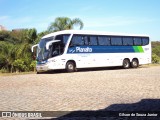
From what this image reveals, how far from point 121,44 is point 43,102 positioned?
1979 cm

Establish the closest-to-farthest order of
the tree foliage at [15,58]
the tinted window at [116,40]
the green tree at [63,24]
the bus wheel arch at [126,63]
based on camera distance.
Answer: the tree foliage at [15,58] → the tinted window at [116,40] → the bus wheel arch at [126,63] → the green tree at [63,24]

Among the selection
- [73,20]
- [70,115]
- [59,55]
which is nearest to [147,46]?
[59,55]

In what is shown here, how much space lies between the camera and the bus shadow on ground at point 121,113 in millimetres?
6664

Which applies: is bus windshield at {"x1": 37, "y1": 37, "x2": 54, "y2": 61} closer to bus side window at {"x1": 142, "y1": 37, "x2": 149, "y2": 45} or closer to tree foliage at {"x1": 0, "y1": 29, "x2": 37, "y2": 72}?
tree foliage at {"x1": 0, "y1": 29, "x2": 37, "y2": 72}

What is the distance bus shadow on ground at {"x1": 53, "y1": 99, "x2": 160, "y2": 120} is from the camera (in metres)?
6.66

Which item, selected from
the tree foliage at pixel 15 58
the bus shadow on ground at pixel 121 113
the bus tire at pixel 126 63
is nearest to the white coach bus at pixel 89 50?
the bus tire at pixel 126 63

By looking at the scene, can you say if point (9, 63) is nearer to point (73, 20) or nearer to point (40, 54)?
point (40, 54)

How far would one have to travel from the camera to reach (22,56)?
2641 centimetres

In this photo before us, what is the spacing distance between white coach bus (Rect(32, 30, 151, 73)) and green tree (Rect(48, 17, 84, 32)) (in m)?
19.8

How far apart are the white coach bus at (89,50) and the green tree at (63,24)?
19792 mm

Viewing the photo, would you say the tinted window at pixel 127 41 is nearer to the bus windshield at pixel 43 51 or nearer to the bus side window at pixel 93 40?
the bus side window at pixel 93 40

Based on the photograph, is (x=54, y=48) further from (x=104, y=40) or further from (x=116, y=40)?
(x=116, y=40)

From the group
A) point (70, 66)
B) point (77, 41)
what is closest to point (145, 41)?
point (77, 41)

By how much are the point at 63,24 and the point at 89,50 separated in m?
24.7
